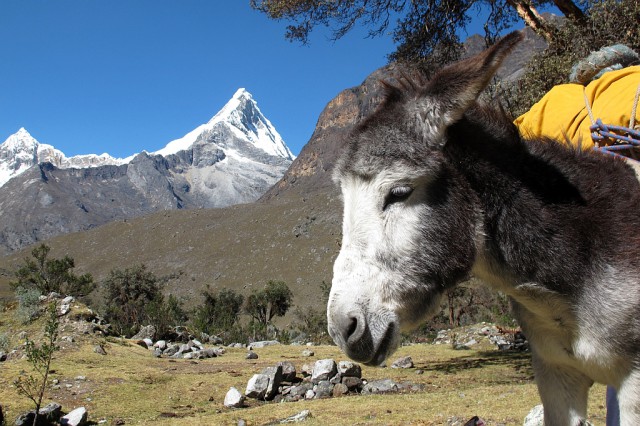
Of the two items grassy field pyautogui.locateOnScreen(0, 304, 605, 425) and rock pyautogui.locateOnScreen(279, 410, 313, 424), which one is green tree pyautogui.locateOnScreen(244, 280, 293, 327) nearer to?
grassy field pyautogui.locateOnScreen(0, 304, 605, 425)

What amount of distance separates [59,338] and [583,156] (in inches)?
532

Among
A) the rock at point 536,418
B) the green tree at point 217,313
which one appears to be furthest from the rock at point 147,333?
the rock at point 536,418

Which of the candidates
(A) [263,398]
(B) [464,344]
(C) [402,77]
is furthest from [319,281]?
(C) [402,77]

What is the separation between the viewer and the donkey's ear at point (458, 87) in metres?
1.97

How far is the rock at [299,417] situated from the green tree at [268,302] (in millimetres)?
29147

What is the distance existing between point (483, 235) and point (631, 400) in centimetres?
82

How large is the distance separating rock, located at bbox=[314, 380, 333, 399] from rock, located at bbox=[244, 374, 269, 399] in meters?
0.95

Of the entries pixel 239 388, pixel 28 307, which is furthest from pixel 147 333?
pixel 239 388

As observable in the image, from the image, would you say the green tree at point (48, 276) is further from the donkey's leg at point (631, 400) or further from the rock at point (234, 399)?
the donkey's leg at point (631, 400)

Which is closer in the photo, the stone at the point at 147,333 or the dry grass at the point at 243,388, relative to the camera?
the dry grass at the point at 243,388

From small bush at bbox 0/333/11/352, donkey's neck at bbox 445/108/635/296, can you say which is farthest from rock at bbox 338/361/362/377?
small bush at bbox 0/333/11/352

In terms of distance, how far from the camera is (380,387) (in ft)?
30.4

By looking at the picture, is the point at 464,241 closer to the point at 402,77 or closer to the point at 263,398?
the point at 402,77

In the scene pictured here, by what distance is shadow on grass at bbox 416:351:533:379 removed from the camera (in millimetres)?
10969
